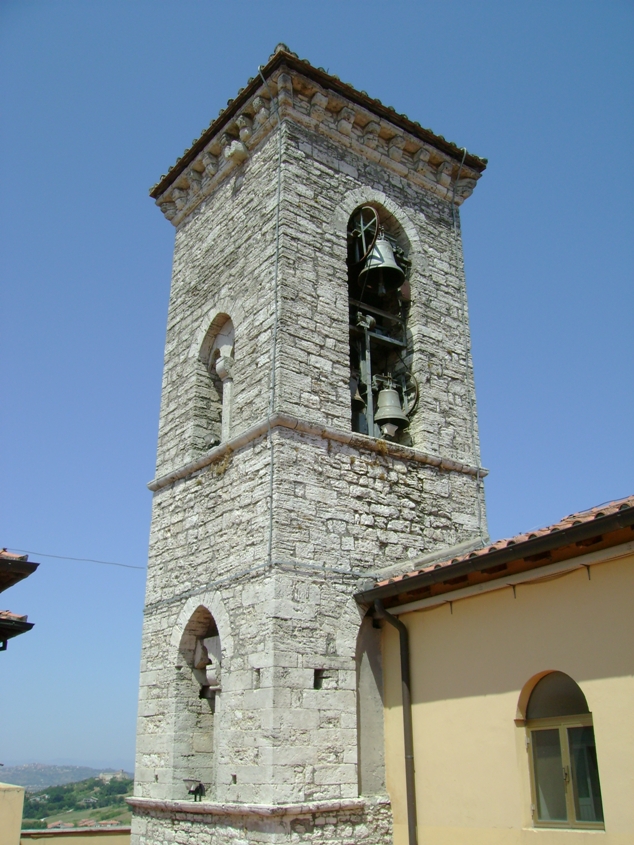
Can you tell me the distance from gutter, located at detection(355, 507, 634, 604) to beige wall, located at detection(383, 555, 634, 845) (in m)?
0.38

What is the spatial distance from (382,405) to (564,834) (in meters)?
4.98

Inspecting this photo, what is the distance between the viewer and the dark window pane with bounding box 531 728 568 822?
616 cm

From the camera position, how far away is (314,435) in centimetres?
843

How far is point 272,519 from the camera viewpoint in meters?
7.83

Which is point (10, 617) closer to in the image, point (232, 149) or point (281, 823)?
point (281, 823)

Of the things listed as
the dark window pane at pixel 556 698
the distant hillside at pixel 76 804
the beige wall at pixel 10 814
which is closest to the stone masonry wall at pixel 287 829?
the beige wall at pixel 10 814

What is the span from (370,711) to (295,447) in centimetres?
273

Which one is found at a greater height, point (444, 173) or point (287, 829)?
point (444, 173)

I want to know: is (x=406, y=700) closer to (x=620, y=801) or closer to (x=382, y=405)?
(x=620, y=801)

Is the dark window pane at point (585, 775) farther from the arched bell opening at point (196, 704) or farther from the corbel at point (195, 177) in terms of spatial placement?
the corbel at point (195, 177)

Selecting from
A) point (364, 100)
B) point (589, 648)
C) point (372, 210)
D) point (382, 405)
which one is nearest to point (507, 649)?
point (589, 648)

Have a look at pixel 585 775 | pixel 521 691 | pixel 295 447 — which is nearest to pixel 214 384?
pixel 295 447

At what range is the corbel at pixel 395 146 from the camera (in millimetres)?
10852

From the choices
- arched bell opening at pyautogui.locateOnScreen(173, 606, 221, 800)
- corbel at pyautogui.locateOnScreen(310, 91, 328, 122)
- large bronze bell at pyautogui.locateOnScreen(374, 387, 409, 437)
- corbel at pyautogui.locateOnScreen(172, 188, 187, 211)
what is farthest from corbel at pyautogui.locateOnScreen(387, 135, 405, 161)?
arched bell opening at pyautogui.locateOnScreen(173, 606, 221, 800)
